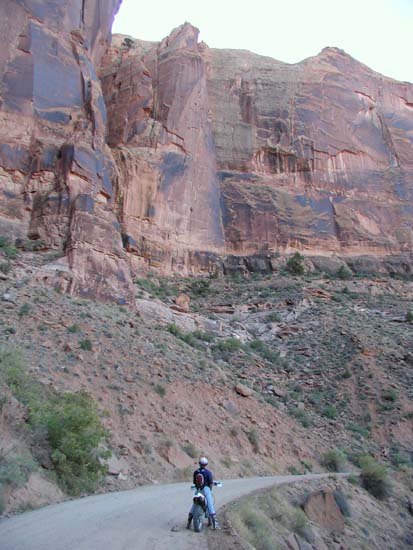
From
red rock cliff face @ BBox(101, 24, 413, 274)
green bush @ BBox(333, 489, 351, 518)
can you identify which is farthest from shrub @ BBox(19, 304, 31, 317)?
red rock cliff face @ BBox(101, 24, 413, 274)

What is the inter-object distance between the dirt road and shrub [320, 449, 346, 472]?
10.7 m

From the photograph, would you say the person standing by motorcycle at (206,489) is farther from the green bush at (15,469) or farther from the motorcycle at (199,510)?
the green bush at (15,469)

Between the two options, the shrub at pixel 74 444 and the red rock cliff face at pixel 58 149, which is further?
the red rock cliff face at pixel 58 149

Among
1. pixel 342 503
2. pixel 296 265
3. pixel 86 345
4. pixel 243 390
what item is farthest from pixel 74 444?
pixel 296 265

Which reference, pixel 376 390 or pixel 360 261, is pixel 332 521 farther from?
pixel 360 261

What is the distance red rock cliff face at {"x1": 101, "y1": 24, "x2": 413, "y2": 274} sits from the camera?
45.0 metres

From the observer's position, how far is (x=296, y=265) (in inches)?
1810

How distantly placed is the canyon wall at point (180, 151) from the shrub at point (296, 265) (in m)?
2.50

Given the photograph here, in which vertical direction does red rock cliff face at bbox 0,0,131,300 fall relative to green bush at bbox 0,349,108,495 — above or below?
above

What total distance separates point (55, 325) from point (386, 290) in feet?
103

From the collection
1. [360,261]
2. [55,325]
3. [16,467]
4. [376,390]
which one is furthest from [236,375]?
[360,261]

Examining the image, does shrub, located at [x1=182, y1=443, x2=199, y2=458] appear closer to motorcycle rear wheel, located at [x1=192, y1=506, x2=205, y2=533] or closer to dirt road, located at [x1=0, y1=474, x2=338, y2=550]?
dirt road, located at [x1=0, y1=474, x2=338, y2=550]

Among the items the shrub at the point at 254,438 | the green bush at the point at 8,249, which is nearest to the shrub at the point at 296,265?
the green bush at the point at 8,249

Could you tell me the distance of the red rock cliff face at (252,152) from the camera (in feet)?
148
